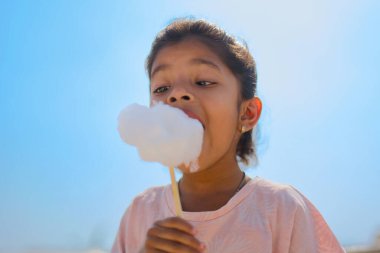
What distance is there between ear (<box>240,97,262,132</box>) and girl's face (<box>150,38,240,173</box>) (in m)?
0.11

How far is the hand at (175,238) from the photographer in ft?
4.51

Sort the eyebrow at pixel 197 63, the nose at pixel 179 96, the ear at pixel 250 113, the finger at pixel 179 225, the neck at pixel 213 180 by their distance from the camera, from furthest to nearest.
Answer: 1. the ear at pixel 250 113
2. the neck at pixel 213 180
3. the eyebrow at pixel 197 63
4. the nose at pixel 179 96
5. the finger at pixel 179 225

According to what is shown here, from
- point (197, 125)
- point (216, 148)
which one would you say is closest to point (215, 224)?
point (216, 148)

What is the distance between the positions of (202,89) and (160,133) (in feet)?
1.50

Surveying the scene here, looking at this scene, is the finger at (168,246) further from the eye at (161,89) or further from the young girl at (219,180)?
the eye at (161,89)

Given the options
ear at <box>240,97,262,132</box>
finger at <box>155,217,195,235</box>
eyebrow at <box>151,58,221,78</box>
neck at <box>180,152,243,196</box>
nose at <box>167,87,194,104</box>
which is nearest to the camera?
finger at <box>155,217,195,235</box>

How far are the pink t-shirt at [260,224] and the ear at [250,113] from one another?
0.26 meters

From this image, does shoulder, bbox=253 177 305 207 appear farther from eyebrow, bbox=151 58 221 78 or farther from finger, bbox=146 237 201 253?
finger, bbox=146 237 201 253

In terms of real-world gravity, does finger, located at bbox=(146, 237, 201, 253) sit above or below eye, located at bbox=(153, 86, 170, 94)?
below

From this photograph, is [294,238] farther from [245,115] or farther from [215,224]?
[245,115]

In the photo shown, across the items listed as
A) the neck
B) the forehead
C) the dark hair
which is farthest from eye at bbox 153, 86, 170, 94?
the neck

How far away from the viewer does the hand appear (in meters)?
1.37

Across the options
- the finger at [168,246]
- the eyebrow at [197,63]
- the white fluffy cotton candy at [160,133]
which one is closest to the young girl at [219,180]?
the eyebrow at [197,63]

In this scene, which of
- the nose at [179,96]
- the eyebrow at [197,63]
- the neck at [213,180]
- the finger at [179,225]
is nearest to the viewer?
the finger at [179,225]
